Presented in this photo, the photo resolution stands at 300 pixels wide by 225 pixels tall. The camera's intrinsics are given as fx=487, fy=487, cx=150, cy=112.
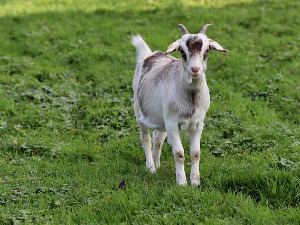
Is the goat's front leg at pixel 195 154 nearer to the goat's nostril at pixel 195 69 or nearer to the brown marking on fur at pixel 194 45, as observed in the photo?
the goat's nostril at pixel 195 69

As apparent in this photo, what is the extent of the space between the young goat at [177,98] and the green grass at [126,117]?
1.10ft

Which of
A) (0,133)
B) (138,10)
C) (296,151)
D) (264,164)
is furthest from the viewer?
(138,10)

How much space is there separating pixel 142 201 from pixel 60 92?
176 inches

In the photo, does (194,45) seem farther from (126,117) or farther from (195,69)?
(126,117)

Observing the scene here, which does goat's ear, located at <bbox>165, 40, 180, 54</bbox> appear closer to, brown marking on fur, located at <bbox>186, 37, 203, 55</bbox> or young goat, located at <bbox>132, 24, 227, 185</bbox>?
young goat, located at <bbox>132, 24, 227, 185</bbox>

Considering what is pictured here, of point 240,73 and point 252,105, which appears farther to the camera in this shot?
point 240,73

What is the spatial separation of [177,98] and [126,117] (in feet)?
8.75

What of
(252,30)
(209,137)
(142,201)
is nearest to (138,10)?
(252,30)

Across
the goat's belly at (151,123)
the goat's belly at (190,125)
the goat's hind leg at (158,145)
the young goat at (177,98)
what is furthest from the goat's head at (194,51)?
the goat's hind leg at (158,145)

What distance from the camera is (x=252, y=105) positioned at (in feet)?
27.1

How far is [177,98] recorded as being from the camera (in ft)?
18.5

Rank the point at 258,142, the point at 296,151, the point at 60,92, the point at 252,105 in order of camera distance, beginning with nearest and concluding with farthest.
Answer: the point at 296,151 → the point at 258,142 → the point at 252,105 → the point at 60,92

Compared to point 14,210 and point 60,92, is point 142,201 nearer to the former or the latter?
point 14,210

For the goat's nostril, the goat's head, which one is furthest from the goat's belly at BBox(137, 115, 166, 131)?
the goat's nostril
